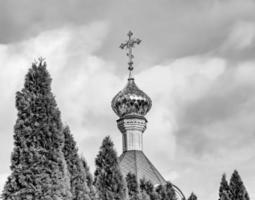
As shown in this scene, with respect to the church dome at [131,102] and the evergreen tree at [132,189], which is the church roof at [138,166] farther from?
the evergreen tree at [132,189]

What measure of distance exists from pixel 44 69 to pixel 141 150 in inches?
1168

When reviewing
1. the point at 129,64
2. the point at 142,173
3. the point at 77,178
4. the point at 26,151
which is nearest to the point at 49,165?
the point at 26,151

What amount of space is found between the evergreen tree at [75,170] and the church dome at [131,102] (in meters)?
27.9

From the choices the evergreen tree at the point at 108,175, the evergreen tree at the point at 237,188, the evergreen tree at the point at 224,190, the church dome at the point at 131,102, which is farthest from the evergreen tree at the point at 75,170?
the church dome at the point at 131,102

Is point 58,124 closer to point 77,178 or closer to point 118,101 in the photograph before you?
point 77,178

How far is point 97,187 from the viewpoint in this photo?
1981 centimetres

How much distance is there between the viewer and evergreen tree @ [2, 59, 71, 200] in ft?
47.4

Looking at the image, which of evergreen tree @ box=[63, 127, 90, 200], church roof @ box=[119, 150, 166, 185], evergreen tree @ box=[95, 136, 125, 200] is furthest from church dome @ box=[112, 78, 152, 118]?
evergreen tree @ box=[63, 127, 90, 200]

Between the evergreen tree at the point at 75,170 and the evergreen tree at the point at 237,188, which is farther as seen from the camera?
the evergreen tree at the point at 237,188

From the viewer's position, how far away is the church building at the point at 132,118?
142ft

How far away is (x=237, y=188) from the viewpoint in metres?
25.2

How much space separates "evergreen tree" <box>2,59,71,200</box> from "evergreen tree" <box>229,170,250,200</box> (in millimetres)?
12086

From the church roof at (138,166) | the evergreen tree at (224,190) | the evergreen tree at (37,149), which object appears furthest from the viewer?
the church roof at (138,166)

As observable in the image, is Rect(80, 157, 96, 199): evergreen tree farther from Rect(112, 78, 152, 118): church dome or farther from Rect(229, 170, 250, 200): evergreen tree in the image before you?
Rect(112, 78, 152, 118): church dome
